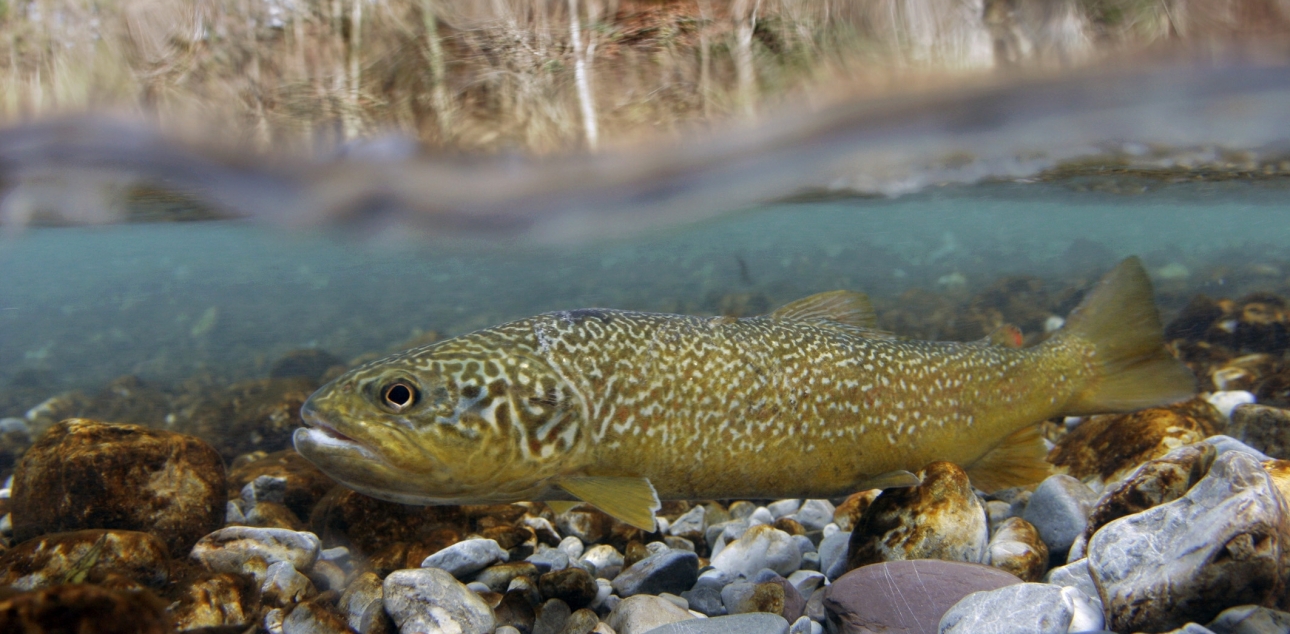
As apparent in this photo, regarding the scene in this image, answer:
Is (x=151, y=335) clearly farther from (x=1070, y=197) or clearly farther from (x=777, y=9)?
(x=1070, y=197)

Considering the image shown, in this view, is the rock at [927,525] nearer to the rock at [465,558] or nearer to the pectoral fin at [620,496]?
the pectoral fin at [620,496]

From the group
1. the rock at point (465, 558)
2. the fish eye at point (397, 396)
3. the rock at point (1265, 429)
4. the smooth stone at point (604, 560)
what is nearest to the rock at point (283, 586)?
the rock at point (465, 558)

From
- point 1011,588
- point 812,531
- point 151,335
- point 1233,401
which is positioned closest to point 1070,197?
point 1233,401

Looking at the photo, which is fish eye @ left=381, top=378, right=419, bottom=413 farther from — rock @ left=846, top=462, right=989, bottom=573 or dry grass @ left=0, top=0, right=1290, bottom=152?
dry grass @ left=0, top=0, right=1290, bottom=152

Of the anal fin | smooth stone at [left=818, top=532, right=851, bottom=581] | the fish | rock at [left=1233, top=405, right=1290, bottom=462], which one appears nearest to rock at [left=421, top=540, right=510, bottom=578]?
the fish

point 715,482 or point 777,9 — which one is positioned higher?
point 777,9

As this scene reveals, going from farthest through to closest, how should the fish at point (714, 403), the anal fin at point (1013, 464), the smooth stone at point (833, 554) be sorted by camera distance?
the anal fin at point (1013, 464)
the smooth stone at point (833, 554)
the fish at point (714, 403)
